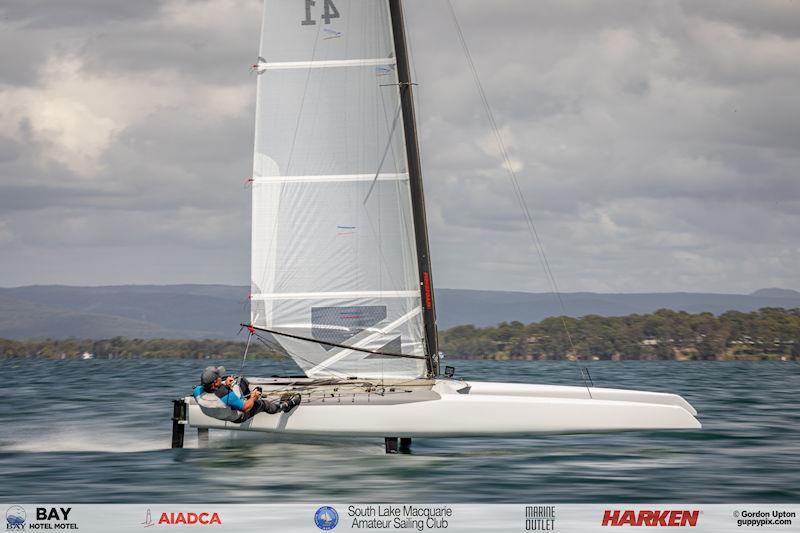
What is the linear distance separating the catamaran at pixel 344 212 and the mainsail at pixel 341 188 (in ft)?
0.06

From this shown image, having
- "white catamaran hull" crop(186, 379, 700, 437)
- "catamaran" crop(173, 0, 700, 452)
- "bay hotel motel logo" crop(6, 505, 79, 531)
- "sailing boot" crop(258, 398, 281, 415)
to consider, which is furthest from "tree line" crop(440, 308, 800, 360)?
"bay hotel motel logo" crop(6, 505, 79, 531)

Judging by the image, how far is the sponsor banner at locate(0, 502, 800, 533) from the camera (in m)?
10.8

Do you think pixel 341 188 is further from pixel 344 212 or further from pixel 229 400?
pixel 229 400

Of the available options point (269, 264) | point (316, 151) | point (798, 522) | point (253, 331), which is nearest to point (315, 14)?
point (316, 151)

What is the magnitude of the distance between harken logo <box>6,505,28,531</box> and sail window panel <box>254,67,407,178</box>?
377 inches

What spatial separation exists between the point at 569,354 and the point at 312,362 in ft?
272

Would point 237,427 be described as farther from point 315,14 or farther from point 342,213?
point 315,14

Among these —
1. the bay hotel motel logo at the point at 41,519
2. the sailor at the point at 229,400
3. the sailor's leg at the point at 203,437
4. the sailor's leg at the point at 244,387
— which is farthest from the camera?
the sailor's leg at the point at 203,437

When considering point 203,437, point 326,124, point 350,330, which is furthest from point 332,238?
point 203,437

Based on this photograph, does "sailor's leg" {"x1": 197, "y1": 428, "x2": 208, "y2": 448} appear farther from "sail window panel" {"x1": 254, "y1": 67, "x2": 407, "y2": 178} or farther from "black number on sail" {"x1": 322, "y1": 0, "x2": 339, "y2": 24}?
"black number on sail" {"x1": 322, "y1": 0, "x2": 339, "y2": 24}

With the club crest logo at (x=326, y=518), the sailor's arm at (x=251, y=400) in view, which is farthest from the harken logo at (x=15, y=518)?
the sailor's arm at (x=251, y=400)

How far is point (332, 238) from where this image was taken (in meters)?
19.3

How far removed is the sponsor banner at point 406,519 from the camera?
10.8m

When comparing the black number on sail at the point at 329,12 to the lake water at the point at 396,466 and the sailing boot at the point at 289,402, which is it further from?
the lake water at the point at 396,466
